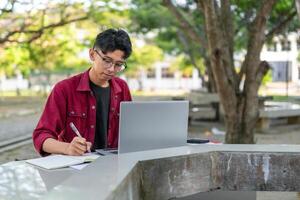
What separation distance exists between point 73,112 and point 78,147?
472 millimetres

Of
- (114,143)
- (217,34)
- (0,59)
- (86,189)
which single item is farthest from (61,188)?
(0,59)

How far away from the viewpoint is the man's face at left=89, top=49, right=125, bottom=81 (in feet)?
10.00

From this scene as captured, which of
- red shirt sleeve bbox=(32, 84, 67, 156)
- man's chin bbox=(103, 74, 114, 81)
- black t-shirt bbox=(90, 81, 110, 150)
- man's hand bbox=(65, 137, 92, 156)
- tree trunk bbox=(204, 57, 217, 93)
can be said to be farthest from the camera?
tree trunk bbox=(204, 57, 217, 93)

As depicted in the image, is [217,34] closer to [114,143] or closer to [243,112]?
[243,112]

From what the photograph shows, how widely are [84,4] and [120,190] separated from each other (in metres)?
17.0

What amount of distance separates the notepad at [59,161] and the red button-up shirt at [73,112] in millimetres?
320

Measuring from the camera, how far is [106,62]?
3064 mm

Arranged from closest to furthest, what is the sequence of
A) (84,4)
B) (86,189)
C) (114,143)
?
(86,189) → (114,143) → (84,4)

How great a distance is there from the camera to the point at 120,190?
1979 mm

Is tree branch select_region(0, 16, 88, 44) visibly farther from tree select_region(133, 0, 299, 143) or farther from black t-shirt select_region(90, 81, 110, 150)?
black t-shirt select_region(90, 81, 110, 150)

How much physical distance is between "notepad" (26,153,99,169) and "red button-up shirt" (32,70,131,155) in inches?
12.6

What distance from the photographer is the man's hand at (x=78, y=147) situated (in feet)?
9.10

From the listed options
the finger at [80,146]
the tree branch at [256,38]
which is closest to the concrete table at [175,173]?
the finger at [80,146]

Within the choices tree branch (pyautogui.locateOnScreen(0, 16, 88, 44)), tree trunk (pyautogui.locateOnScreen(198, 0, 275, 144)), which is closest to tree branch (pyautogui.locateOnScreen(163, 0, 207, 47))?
tree trunk (pyautogui.locateOnScreen(198, 0, 275, 144))
